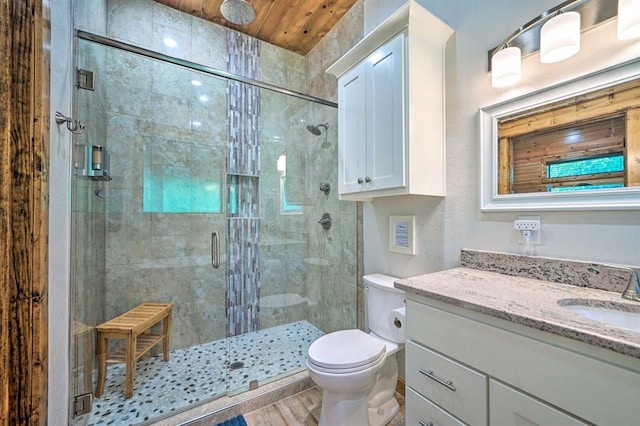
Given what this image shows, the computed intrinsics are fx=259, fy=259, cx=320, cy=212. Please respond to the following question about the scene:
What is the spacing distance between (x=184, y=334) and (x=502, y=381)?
2.33m

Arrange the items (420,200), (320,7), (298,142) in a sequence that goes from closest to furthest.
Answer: (420,200) < (320,7) < (298,142)

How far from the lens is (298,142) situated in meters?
2.62

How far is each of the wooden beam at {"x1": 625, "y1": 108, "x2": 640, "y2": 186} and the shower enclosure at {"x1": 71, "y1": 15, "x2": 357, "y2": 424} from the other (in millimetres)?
1541

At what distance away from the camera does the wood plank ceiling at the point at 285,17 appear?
2.12 metres

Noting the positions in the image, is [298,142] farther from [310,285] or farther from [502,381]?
[502,381]

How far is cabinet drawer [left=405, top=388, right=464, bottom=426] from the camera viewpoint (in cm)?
92

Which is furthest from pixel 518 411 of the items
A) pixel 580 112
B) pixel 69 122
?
pixel 69 122

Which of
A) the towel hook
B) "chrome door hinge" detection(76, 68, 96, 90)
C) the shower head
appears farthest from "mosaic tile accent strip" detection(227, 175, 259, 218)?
the towel hook

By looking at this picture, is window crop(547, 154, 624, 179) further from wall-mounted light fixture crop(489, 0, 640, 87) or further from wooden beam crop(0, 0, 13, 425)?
wooden beam crop(0, 0, 13, 425)

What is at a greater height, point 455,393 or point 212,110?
point 212,110

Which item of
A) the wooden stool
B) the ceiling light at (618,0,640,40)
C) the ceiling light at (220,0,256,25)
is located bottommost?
the wooden stool

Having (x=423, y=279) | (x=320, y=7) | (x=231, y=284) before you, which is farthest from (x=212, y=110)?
(x=423, y=279)

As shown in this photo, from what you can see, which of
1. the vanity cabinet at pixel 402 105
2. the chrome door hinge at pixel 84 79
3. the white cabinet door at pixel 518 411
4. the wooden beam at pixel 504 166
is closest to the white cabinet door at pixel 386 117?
the vanity cabinet at pixel 402 105

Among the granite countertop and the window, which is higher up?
the window
